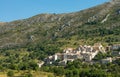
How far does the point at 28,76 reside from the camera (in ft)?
318

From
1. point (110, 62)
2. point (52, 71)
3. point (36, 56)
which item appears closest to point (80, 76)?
point (52, 71)

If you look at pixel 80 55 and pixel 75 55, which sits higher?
pixel 75 55

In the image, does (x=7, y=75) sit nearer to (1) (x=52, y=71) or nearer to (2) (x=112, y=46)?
(1) (x=52, y=71)

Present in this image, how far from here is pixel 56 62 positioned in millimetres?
163000

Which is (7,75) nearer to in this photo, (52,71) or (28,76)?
(28,76)

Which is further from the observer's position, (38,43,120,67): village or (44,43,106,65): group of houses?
(44,43,106,65): group of houses

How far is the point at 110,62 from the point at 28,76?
53.6m

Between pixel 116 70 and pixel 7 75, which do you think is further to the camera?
pixel 116 70

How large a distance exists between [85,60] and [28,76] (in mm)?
65602

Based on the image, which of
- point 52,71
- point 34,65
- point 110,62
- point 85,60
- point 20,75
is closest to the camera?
point 20,75

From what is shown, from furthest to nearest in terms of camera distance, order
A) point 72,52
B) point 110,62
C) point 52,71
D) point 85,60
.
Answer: point 72,52 → point 85,60 → point 110,62 → point 52,71

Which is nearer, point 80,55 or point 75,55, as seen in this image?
point 75,55

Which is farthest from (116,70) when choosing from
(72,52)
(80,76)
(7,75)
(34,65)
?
(72,52)

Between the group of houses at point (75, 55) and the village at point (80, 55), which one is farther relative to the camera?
the group of houses at point (75, 55)
